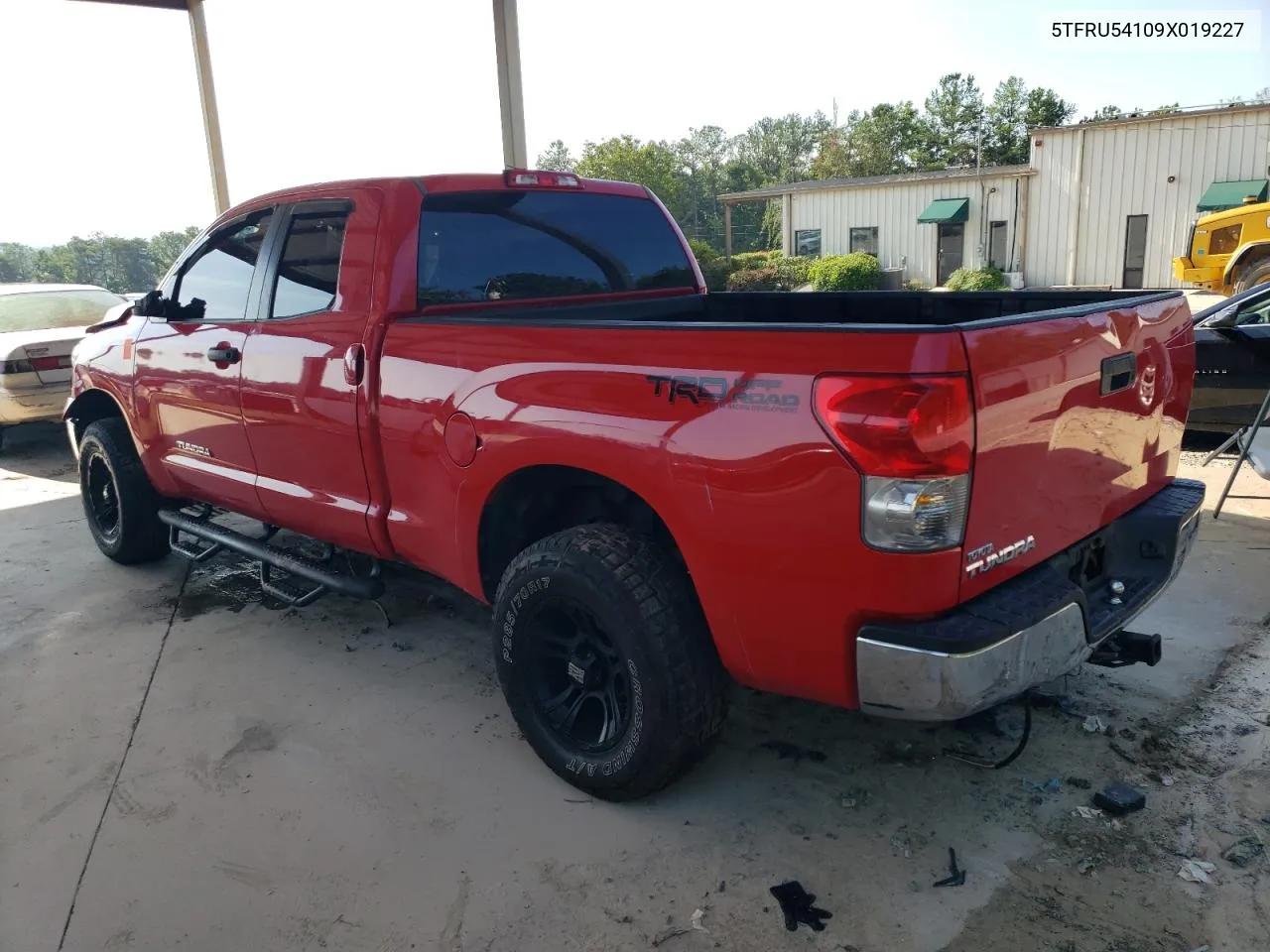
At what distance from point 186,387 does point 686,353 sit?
2.97 m

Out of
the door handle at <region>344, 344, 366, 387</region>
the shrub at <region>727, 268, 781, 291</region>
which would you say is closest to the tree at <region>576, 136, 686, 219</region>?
the shrub at <region>727, 268, 781, 291</region>

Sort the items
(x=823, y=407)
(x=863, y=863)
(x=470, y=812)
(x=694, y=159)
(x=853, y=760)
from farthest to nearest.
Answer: (x=694, y=159) < (x=853, y=760) < (x=470, y=812) < (x=863, y=863) < (x=823, y=407)

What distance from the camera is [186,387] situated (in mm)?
4352

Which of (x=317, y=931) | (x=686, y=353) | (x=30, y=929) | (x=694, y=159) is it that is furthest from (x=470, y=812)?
(x=694, y=159)

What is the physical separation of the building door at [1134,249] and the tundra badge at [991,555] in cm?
2544

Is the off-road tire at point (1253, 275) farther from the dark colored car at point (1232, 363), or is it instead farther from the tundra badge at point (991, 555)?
the tundra badge at point (991, 555)

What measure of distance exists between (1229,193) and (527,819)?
1001 inches

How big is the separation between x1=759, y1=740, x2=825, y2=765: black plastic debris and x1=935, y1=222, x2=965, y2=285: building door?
27.0 metres

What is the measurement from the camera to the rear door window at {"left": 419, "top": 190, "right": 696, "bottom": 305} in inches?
140

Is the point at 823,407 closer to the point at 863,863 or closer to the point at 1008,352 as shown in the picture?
the point at 1008,352

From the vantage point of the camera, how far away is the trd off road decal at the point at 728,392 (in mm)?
2219

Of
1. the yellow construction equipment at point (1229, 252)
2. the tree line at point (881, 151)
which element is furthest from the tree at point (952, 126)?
the yellow construction equipment at point (1229, 252)

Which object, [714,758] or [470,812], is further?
[714,758]

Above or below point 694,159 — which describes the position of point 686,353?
below
